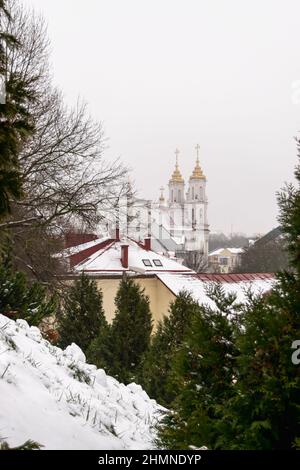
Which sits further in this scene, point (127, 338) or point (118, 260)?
point (118, 260)

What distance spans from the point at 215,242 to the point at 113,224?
130294 mm

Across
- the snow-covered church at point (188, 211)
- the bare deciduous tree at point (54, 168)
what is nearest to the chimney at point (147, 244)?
the bare deciduous tree at point (54, 168)

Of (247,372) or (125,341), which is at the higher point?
(247,372)

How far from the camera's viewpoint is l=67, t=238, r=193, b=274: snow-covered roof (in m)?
33.0

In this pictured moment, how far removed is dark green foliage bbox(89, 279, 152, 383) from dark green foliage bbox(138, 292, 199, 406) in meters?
2.62

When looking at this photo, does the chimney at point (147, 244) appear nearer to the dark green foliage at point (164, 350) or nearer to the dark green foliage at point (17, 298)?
the dark green foliage at point (17, 298)

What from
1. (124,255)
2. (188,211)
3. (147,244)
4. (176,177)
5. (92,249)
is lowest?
(124,255)

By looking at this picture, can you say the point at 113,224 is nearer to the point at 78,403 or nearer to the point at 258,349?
the point at 78,403

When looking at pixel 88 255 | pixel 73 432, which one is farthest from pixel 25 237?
pixel 88 255

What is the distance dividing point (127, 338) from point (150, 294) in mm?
16489

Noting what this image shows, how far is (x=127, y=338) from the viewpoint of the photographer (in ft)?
49.6

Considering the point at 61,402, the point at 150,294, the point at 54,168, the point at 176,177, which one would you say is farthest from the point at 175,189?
the point at 61,402

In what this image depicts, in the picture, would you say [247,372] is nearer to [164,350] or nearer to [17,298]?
[164,350]

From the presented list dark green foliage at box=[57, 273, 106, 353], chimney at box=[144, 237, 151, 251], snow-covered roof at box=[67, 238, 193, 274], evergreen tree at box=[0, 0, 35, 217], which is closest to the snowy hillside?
evergreen tree at box=[0, 0, 35, 217]
